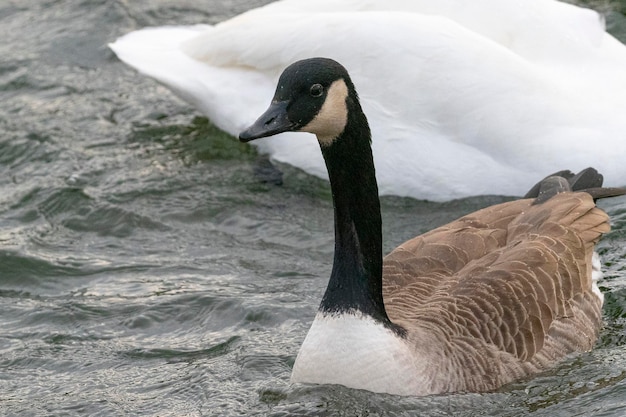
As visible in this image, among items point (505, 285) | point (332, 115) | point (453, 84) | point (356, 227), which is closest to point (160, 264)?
point (453, 84)

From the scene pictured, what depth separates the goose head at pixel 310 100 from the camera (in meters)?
5.42

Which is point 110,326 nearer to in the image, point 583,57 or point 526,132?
point 526,132

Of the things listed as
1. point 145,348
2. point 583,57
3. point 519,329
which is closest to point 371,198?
point 519,329

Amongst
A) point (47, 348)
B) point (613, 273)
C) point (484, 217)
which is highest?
point (484, 217)

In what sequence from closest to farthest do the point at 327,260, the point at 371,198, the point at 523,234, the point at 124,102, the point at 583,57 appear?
the point at 371,198, the point at 523,234, the point at 327,260, the point at 583,57, the point at 124,102

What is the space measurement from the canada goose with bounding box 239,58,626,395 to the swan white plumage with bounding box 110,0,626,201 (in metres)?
1.22

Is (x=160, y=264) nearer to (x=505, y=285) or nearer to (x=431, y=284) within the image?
(x=431, y=284)

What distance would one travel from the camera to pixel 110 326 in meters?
7.23

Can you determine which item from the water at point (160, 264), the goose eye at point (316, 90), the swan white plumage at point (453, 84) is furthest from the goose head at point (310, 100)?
the swan white plumage at point (453, 84)

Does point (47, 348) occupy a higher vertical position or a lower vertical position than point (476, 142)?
lower

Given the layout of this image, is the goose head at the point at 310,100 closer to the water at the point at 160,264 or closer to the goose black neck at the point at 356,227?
the goose black neck at the point at 356,227

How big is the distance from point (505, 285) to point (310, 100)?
145 cm

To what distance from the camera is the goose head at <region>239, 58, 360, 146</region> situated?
5.42m

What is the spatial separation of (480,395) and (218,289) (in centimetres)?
221
